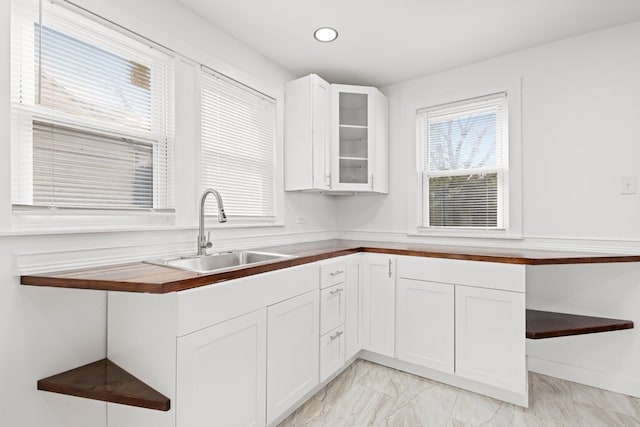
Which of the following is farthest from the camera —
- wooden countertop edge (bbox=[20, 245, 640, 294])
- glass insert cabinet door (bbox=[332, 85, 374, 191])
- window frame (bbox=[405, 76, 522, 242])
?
glass insert cabinet door (bbox=[332, 85, 374, 191])

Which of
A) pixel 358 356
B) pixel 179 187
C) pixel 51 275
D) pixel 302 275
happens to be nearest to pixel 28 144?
pixel 51 275

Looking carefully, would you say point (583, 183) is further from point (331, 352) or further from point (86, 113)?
point (86, 113)

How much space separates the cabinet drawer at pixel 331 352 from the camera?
6.94ft

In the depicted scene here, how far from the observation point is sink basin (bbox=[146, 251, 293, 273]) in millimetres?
1785

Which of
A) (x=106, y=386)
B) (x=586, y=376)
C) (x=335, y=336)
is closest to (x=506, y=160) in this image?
(x=586, y=376)

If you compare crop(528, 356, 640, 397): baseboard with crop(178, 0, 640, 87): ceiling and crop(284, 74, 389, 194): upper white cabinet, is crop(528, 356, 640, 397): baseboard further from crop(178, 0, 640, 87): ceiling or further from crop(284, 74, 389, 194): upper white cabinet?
crop(178, 0, 640, 87): ceiling

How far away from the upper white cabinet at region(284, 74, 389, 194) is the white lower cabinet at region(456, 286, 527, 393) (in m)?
1.29

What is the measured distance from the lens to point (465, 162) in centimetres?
281

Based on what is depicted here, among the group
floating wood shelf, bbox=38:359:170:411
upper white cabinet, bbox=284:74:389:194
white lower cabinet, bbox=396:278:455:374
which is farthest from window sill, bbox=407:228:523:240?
floating wood shelf, bbox=38:359:170:411

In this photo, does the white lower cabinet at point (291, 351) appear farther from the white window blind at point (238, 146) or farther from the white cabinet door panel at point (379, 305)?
the white window blind at point (238, 146)

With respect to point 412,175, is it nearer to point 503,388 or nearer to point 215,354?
point 503,388

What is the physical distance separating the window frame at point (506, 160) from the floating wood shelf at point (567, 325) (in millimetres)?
624

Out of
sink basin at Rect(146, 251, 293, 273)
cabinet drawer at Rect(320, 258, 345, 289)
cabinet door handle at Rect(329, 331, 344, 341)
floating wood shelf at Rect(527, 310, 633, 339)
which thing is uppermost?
sink basin at Rect(146, 251, 293, 273)

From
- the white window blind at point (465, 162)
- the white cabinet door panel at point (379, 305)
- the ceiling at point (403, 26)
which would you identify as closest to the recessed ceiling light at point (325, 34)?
the ceiling at point (403, 26)
